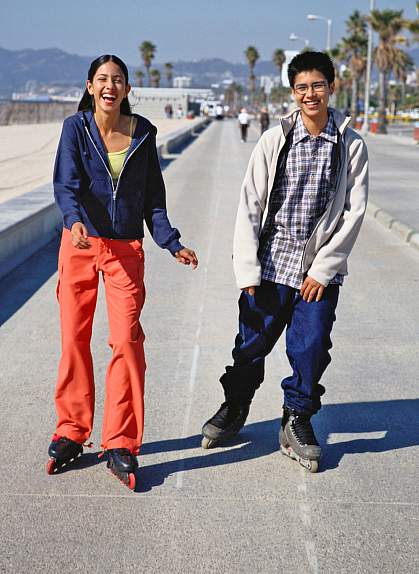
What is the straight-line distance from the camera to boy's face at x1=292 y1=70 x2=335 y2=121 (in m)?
4.34

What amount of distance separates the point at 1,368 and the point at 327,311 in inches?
110

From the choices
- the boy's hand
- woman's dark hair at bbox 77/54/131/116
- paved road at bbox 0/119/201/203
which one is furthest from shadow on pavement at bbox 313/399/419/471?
paved road at bbox 0/119/201/203

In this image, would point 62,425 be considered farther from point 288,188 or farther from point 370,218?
point 370,218

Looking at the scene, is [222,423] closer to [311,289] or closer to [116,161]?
[311,289]

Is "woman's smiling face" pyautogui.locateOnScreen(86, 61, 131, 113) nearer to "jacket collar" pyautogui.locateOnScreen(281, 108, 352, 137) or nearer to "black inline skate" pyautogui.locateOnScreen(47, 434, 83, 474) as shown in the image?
"jacket collar" pyautogui.locateOnScreen(281, 108, 352, 137)

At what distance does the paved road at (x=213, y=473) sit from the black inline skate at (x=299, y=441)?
61 millimetres

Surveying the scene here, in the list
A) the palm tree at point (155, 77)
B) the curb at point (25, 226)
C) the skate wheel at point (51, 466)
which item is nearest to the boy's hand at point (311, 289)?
the skate wheel at point (51, 466)

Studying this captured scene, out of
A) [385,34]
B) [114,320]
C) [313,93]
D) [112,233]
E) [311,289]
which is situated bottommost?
[114,320]

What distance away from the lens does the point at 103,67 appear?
14.2 ft

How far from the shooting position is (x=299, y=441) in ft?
15.4

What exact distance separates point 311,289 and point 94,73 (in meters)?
1.40

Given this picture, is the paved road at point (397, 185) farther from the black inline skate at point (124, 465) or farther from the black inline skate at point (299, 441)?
the black inline skate at point (124, 465)

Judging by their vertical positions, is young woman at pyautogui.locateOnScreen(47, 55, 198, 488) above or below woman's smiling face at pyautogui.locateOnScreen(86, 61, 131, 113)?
below

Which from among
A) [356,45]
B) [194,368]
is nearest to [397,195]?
[194,368]
